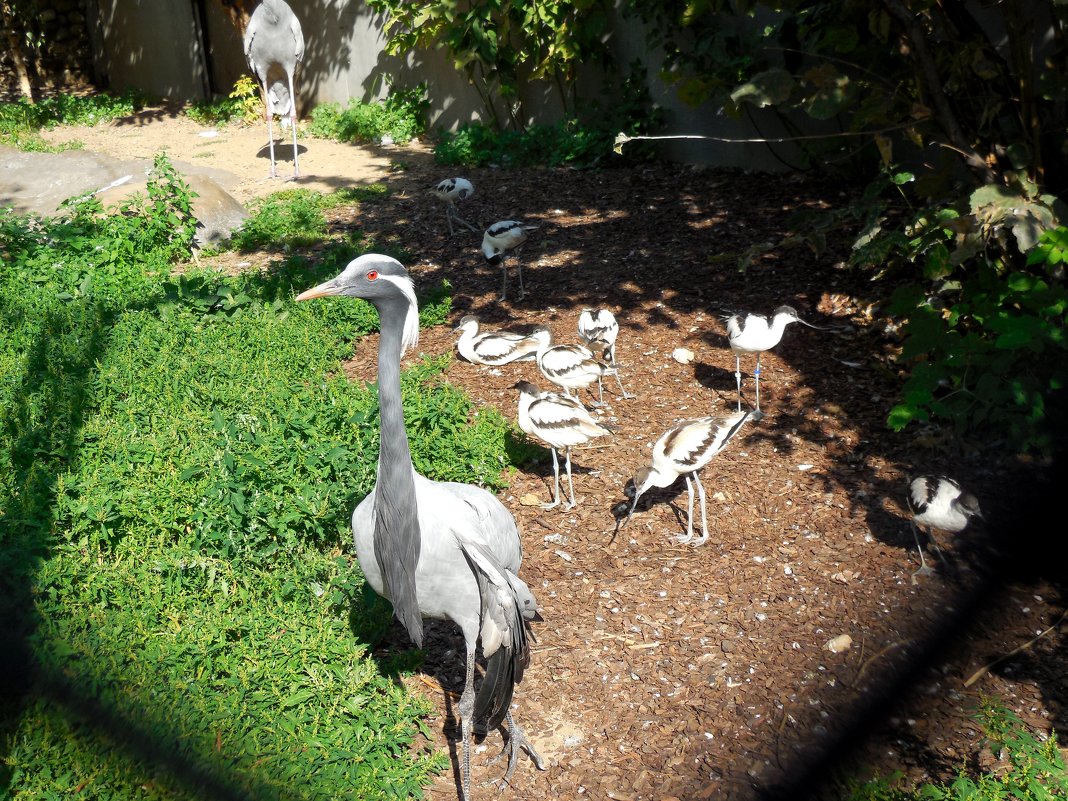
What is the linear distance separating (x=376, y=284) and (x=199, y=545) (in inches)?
77.2

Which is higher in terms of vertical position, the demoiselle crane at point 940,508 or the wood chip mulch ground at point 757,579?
the demoiselle crane at point 940,508

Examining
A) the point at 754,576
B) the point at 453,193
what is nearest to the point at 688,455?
the point at 754,576

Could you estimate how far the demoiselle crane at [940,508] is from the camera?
14.7 feet

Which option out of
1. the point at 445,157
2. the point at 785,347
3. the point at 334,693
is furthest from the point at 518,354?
the point at 445,157

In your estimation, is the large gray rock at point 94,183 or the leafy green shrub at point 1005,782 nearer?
the leafy green shrub at point 1005,782

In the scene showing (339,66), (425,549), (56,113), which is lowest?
(56,113)

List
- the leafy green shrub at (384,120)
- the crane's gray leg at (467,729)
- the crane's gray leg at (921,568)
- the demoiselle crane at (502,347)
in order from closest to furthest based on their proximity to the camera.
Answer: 1. the crane's gray leg at (467,729)
2. the crane's gray leg at (921,568)
3. the demoiselle crane at (502,347)
4. the leafy green shrub at (384,120)

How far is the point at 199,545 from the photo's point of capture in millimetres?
4594

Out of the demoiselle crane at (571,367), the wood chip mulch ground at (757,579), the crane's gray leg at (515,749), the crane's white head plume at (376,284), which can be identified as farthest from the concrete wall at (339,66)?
the crane's gray leg at (515,749)

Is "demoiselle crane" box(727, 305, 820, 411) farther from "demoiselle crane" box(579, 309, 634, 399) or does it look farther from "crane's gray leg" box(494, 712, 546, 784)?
"crane's gray leg" box(494, 712, 546, 784)

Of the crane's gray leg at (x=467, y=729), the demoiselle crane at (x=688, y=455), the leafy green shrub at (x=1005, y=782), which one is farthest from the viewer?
the demoiselle crane at (x=688, y=455)

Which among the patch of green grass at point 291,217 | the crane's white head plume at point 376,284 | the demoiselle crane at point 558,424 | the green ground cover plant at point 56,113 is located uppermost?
the crane's white head plume at point 376,284

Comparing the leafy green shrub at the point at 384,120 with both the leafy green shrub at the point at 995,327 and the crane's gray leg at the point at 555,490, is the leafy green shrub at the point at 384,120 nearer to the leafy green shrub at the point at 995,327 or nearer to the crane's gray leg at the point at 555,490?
the crane's gray leg at the point at 555,490

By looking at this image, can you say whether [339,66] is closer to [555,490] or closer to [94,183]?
[94,183]
